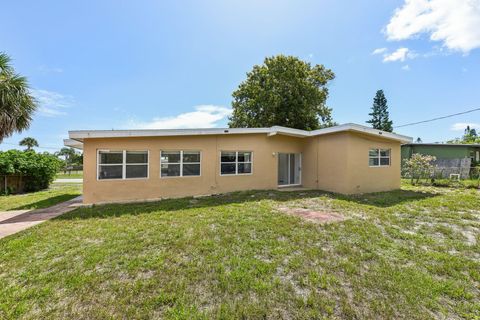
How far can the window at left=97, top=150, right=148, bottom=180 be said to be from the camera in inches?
332

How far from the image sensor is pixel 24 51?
368 inches

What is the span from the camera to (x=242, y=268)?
3488 millimetres

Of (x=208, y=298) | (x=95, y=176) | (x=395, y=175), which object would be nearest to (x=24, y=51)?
(x=95, y=176)

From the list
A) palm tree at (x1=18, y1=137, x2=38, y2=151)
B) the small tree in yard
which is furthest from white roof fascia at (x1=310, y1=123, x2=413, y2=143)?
palm tree at (x1=18, y1=137, x2=38, y2=151)


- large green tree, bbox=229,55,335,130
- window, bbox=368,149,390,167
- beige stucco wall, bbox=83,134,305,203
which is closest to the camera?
beige stucco wall, bbox=83,134,305,203

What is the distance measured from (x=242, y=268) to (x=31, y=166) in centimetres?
1565

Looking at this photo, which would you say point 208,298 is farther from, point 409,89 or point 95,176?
point 409,89

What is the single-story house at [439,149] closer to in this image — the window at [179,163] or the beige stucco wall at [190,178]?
the beige stucco wall at [190,178]

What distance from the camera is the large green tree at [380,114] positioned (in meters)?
34.1

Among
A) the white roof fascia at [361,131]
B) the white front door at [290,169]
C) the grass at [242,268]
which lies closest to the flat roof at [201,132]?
the white roof fascia at [361,131]

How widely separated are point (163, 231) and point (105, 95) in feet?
50.2

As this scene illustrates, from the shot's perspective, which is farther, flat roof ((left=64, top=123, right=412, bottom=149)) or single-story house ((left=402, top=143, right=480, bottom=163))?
single-story house ((left=402, top=143, right=480, bottom=163))

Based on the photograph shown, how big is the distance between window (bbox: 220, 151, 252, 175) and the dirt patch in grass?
3907 mm

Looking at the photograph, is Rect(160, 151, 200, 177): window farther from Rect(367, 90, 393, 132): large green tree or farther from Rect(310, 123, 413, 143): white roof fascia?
Rect(367, 90, 393, 132): large green tree
